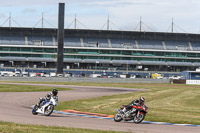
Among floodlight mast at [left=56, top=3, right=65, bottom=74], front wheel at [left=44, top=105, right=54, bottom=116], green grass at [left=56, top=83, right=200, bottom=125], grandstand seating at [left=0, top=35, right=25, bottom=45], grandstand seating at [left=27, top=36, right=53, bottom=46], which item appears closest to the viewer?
front wheel at [left=44, top=105, right=54, bottom=116]

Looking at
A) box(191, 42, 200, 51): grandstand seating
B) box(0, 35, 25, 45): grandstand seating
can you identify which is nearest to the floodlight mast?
box(0, 35, 25, 45): grandstand seating

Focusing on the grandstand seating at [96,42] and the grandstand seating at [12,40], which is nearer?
the grandstand seating at [12,40]

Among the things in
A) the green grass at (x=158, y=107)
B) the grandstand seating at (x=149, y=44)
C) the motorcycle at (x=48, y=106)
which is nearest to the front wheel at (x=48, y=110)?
the motorcycle at (x=48, y=106)

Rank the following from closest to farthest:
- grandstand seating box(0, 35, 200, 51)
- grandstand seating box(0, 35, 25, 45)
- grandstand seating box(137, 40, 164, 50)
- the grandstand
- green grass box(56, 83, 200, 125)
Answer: green grass box(56, 83, 200, 125)
the grandstand
grandstand seating box(0, 35, 25, 45)
grandstand seating box(0, 35, 200, 51)
grandstand seating box(137, 40, 164, 50)

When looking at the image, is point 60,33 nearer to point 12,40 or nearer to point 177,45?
point 12,40

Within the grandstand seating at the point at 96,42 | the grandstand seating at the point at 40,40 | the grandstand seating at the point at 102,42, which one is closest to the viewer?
the grandstand seating at the point at 40,40

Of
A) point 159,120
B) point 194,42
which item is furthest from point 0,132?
point 194,42

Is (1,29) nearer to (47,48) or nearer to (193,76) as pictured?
(47,48)

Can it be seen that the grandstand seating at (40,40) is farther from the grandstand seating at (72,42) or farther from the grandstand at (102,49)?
the grandstand seating at (72,42)

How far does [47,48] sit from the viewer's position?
418ft

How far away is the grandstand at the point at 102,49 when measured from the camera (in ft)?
419

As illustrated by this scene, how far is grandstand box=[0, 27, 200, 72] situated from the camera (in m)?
128

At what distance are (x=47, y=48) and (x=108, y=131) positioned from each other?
112 metres

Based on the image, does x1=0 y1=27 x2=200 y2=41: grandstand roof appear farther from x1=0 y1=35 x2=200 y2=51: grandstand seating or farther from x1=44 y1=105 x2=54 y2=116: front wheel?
x1=44 y1=105 x2=54 y2=116: front wheel
